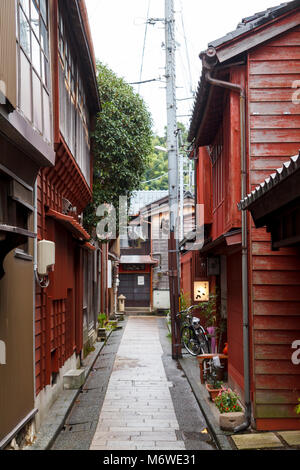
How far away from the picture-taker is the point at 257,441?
916cm

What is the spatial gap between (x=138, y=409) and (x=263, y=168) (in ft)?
19.7

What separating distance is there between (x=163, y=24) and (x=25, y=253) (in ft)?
47.0

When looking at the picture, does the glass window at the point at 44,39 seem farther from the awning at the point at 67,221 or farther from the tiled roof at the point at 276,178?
the tiled roof at the point at 276,178

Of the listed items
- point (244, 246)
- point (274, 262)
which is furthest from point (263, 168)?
point (274, 262)

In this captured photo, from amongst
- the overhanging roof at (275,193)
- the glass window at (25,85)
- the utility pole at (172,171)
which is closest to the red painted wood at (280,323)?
the overhanging roof at (275,193)

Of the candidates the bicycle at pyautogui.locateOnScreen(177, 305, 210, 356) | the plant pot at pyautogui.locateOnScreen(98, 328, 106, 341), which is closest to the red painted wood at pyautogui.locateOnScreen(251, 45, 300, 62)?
the bicycle at pyautogui.locateOnScreen(177, 305, 210, 356)

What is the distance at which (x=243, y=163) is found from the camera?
10461 millimetres

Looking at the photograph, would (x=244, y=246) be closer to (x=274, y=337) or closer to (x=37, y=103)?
(x=274, y=337)

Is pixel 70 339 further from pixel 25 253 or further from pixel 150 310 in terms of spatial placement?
pixel 150 310

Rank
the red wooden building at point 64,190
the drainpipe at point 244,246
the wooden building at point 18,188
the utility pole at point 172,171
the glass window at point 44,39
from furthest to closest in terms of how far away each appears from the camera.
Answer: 1. the utility pole at point 172,171
2. the red wooden building at point 64,190
3. the glass window at point 44,39
4. the drainpipe at point 244,246
5. the wooden building at point 18,188

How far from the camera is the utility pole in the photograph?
1931cm

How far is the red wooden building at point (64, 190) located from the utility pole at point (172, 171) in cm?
278

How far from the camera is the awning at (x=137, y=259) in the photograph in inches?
1620

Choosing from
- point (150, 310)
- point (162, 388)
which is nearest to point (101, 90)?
point (162, 388)
